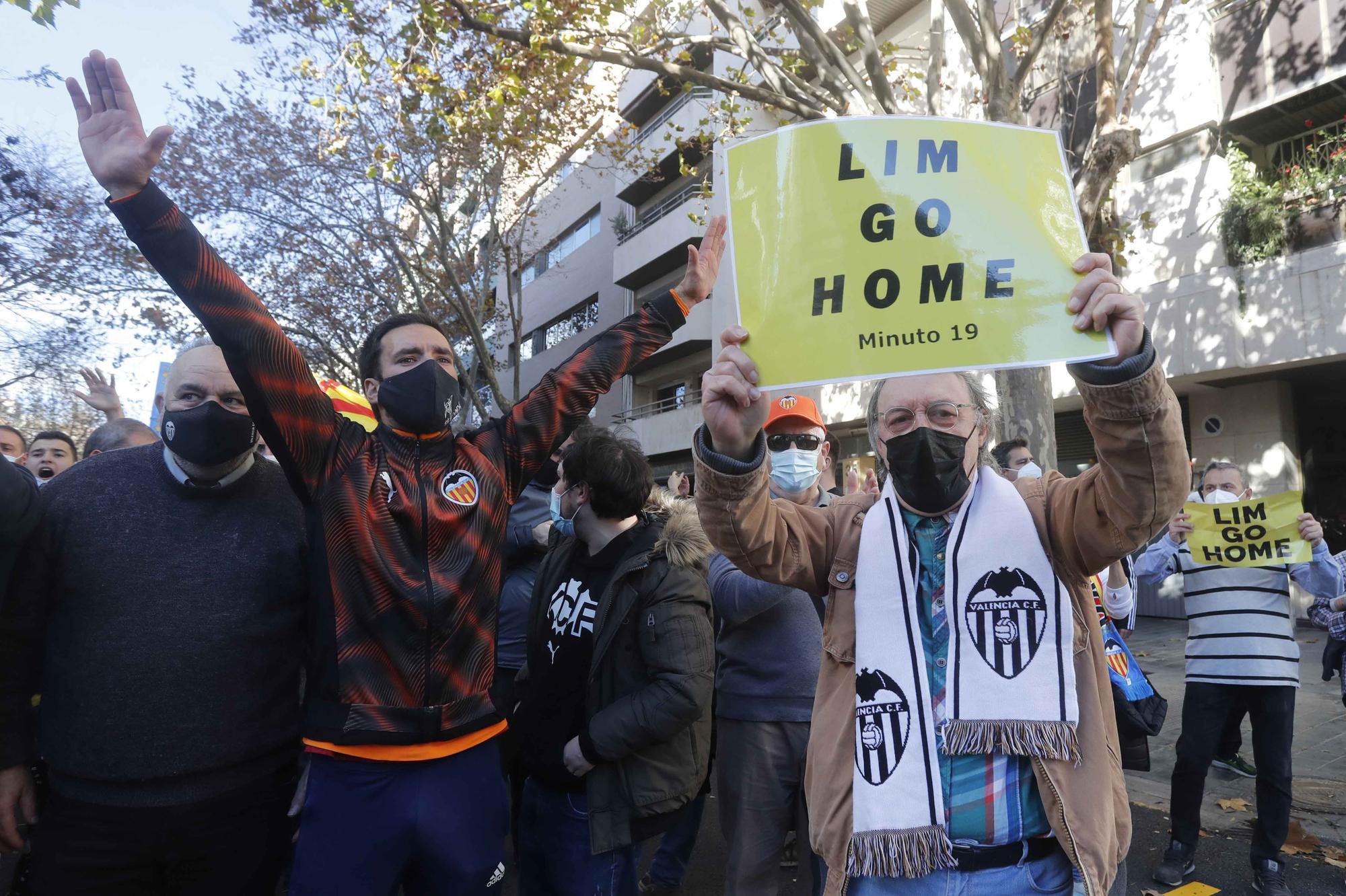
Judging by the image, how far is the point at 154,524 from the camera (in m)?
2.11

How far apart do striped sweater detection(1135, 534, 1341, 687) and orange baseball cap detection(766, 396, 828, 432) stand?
2180 millimetres

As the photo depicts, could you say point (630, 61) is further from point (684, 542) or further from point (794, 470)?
point (684, 542)

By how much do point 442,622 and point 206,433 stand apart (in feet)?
2.71

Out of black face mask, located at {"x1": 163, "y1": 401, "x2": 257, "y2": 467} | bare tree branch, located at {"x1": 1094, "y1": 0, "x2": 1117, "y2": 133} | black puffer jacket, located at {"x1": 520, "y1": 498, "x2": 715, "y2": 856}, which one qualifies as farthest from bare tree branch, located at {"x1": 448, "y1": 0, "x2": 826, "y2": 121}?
black face mask, located at {"x1": 163, "y1": 401, "x2": 257, "y2": 467}

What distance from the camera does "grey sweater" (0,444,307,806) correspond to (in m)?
1.98

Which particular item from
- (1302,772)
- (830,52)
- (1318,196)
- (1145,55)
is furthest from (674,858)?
(1318,196)

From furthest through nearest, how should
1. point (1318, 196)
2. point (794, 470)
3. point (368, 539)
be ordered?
point (1318, 196) → point (794, 470) → point (368, 539)

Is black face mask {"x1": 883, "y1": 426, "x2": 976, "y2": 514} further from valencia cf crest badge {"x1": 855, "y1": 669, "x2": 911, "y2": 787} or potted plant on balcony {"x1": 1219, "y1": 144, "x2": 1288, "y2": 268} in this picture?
potted plant on balcony {"x1": 1219, "y1": 144, "x2": 1288, "y2": 268}

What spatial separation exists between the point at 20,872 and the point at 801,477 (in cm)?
302

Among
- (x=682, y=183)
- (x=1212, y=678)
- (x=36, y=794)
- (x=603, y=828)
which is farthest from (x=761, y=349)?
(x=682, y=183)

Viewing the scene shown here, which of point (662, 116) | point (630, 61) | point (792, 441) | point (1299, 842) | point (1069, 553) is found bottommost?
A: point (1299, 842)

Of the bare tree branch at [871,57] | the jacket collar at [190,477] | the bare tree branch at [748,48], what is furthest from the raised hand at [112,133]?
the bare tree branch at [748,48]

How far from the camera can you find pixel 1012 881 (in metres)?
1.67

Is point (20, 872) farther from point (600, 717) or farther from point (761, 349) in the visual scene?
point (761, 349)
